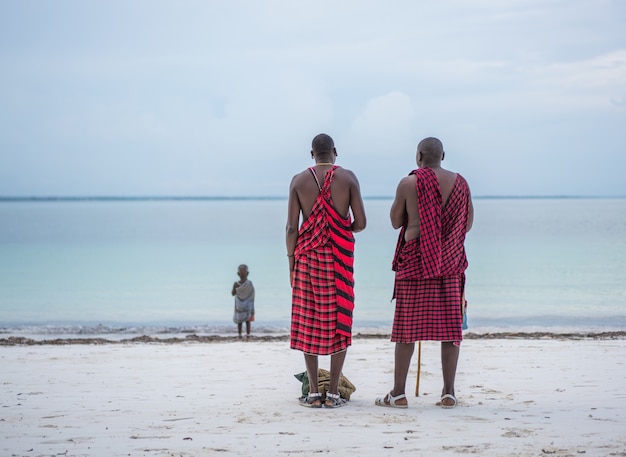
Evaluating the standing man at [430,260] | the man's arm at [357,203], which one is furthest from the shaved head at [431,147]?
the man's arm at [357,203]

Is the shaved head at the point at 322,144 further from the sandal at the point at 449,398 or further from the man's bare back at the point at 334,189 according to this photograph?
the sandal at the point at 449,398

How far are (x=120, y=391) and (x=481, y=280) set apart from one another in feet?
57.9

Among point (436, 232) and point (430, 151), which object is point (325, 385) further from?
point (430, 151)

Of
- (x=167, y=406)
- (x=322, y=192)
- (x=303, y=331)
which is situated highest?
(x=322, y=192)

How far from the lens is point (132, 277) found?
24.5m

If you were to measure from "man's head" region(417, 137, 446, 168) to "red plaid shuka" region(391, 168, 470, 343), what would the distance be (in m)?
0.08

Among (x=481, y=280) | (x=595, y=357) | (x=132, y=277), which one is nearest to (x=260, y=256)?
(x=132, y=277)

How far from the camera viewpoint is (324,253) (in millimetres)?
5371

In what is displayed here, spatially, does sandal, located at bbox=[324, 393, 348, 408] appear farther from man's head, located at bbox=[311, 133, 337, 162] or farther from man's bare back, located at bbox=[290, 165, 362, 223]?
man's head, located at bbox=[311, 133, 337, 162]

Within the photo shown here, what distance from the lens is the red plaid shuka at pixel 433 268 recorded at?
17.2 ft

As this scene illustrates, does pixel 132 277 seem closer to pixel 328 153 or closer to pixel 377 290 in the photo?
pixel 377 290

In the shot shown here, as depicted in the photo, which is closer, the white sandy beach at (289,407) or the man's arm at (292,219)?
the white sandy beach at (289,407)

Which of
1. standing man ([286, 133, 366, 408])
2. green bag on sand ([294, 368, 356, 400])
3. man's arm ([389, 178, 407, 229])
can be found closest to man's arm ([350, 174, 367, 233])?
standing man ([286, 133, 366, 408])

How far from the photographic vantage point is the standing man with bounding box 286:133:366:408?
536cm
